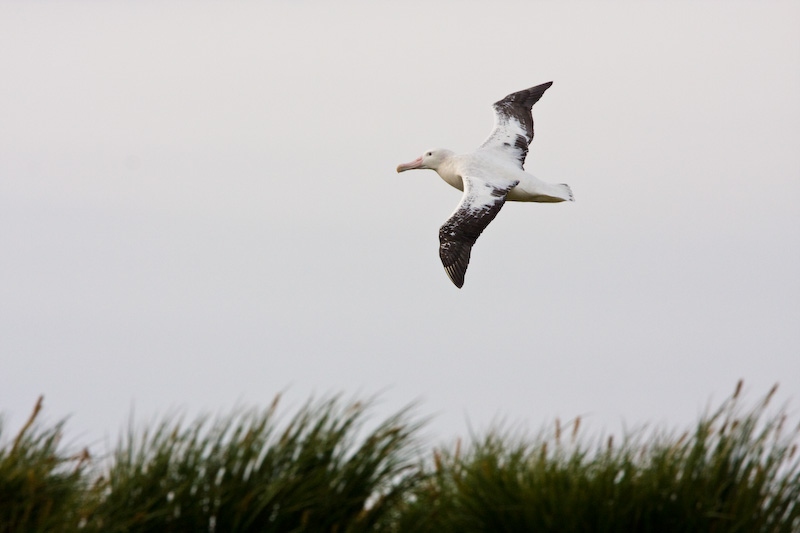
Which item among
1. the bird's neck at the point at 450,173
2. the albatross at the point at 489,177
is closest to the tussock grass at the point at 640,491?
the albatross at the point at 489,177

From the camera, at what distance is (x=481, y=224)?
11820 millimetres

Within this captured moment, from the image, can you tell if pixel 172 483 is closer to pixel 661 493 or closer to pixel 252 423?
pixel 252 423

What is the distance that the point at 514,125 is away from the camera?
14.9m

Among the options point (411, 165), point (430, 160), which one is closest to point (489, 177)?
point (430, 160)

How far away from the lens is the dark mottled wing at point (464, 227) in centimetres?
1156

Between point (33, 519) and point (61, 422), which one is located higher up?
point (61, 422)

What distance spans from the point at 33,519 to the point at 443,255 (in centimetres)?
618

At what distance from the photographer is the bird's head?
46.2 feet

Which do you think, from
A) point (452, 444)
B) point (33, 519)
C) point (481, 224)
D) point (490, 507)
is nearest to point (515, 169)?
point (481, 224)

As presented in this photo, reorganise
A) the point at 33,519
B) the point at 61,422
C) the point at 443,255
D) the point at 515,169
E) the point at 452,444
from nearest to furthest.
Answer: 1. the point at 33,519
2. the point at 61,422
3. the point at 452,444
4. the point at 443,255
5. the point at 515,169

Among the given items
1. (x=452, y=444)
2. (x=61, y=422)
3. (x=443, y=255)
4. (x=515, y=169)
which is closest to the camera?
(x=61, y=422)

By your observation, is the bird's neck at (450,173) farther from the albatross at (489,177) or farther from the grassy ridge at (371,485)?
the grassy ridge at (371,485)

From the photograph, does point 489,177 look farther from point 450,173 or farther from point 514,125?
point 514,125

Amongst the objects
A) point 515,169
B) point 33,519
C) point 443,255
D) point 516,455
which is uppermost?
point 515,169
